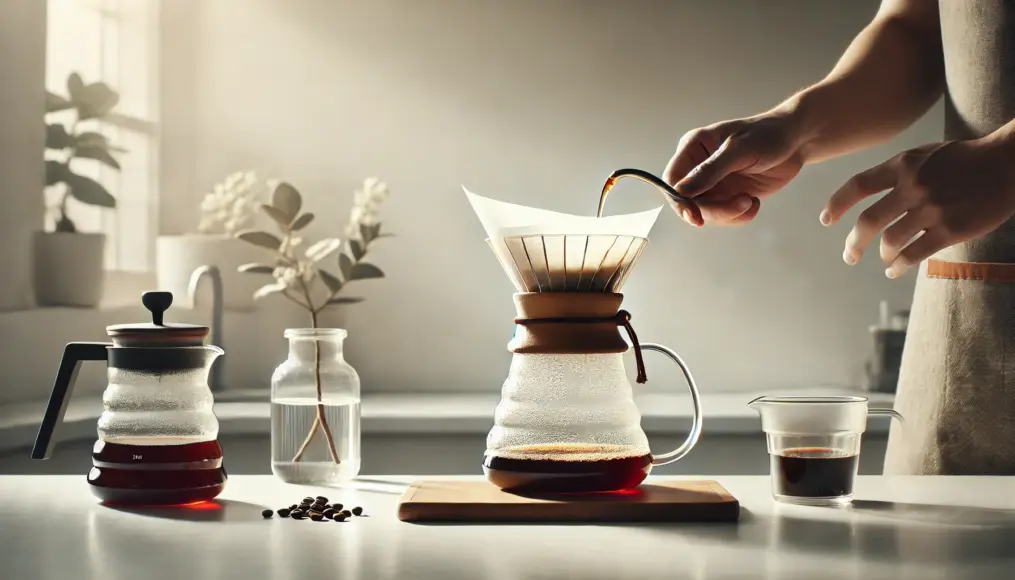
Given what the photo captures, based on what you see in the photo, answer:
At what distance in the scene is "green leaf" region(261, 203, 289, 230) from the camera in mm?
2117

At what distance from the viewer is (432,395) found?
2.20 metres

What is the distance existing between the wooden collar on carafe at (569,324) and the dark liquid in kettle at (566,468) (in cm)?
6

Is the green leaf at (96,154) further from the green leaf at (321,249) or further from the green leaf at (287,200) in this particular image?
the green leaf at (321,249)

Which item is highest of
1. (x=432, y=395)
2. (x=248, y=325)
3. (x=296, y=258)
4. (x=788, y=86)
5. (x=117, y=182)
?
(x=788, y=86)

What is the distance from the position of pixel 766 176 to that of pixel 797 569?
0.62 meters

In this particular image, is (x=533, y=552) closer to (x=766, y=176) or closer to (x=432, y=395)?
(x=766, y=176)

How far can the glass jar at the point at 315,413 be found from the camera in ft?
2.82

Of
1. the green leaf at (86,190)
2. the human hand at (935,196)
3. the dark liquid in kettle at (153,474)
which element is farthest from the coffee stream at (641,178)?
the green leaf at (86,190)

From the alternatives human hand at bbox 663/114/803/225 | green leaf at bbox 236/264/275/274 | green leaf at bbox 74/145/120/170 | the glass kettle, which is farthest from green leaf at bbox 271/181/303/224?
the glass kettle

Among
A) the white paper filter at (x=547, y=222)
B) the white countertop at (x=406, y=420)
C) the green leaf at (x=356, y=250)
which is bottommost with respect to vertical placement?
the white countertop at (x=406, y=420)

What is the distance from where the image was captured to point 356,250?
2168mm

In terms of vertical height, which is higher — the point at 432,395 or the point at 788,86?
the point at 788,86

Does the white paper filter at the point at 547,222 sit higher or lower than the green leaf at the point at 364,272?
higher

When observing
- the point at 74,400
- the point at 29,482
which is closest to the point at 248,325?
the point at 74,400
